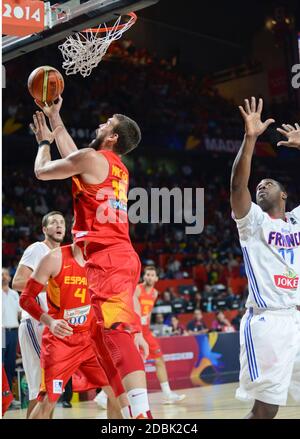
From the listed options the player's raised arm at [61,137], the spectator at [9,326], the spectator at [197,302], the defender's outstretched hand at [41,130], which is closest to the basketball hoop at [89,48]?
the player's raised arm at [61,137]

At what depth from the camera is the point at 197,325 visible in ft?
41.1

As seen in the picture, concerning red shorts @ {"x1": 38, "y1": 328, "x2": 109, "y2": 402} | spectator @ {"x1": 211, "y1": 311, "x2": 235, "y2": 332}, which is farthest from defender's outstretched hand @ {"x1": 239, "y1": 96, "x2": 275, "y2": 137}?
spectator @ {"x1": 211, "y1": 311, "x2": 235, "y2": 332}

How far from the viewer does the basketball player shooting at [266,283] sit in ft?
14.0

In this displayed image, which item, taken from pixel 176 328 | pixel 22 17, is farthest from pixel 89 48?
pixel 176 328

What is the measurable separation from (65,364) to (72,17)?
2787 millimetres

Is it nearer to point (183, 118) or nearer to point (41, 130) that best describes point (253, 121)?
point (41, 130)

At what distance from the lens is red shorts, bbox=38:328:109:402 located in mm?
4957

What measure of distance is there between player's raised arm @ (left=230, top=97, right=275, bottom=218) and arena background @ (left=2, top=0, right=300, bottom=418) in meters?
7.40

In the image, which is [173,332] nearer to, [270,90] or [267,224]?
[267,224]

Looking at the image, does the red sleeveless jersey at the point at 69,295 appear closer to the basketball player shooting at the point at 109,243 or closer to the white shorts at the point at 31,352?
the white shorts at the point at 31,352

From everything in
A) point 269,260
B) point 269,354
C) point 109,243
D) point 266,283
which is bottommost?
point 269,354

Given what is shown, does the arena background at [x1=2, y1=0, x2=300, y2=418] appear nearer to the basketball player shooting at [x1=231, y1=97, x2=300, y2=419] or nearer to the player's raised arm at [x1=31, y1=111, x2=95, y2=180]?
the basketball player shooting at [x1=231, y1=97, x2=300, y2=419]

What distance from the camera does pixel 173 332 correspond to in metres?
12.0
